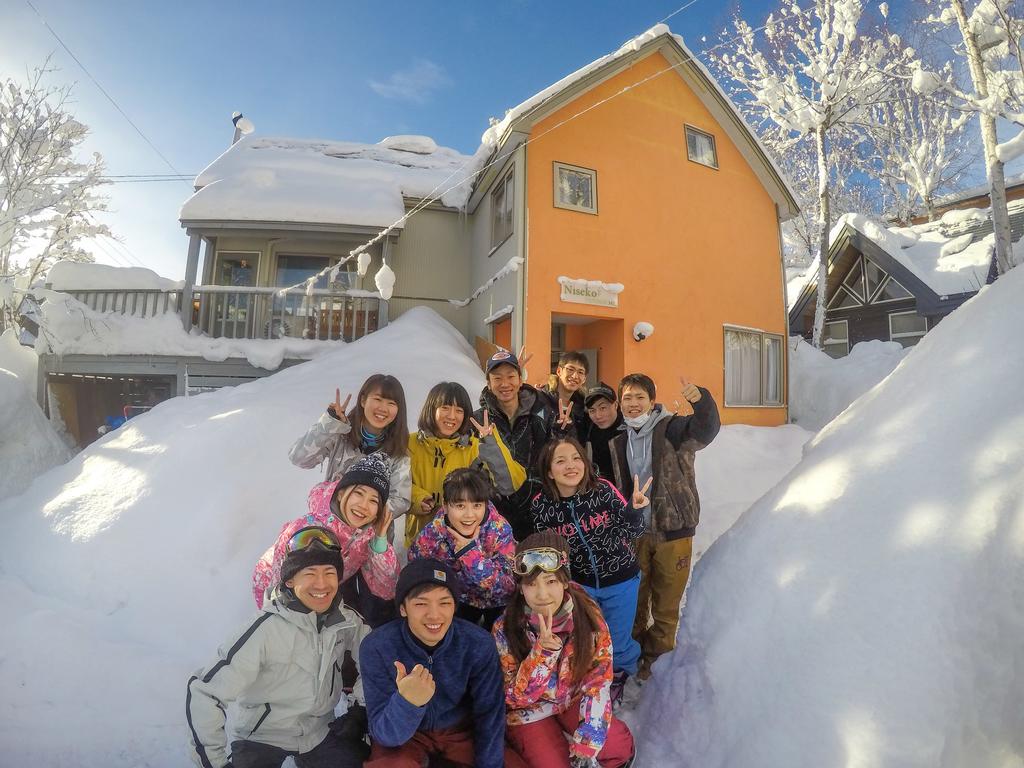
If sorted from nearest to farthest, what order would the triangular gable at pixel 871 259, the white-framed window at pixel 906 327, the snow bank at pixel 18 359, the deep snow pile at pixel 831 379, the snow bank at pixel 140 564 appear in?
the snow bank at pixel 140 564 → the snow bank at pixel 18 359 → the deep snow pile at pixel 831 379 → the triangular gable at pixel 871 259 → the white-framed window at pixel 906 327

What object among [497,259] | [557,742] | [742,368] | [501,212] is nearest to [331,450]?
[557,742]

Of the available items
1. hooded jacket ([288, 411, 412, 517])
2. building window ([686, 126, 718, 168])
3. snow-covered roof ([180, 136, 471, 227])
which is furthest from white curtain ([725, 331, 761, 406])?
hooded jacket ([288, 411, 412, 517])

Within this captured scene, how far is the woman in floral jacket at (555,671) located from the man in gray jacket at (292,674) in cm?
74

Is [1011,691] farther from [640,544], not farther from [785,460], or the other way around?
[785,460]

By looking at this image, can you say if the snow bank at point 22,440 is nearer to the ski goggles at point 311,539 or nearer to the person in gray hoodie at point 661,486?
the ski goggles at point 311,539

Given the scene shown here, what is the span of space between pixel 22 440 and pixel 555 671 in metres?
9.45

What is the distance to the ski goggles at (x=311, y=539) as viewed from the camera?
2.15 m

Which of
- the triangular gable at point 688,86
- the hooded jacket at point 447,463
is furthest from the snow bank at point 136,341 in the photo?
the hooded jacket at point 447,463

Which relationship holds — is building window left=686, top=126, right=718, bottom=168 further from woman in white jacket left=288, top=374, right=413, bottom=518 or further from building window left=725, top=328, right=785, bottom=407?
woman in white jacket left=288, top=374, right=413, bottom=518

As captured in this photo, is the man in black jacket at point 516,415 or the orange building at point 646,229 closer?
the man in black jacket at point 516,415

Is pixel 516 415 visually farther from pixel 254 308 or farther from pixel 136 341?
pixel 136 341

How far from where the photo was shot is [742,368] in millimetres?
9703

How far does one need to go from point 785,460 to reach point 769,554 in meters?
6.46

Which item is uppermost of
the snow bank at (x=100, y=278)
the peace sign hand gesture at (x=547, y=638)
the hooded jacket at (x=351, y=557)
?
the snow bank at (x=100, y=278)
